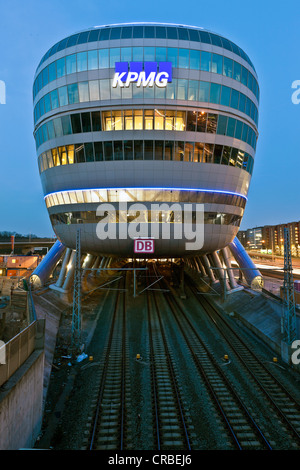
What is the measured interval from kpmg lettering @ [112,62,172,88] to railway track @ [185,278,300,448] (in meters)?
28.0

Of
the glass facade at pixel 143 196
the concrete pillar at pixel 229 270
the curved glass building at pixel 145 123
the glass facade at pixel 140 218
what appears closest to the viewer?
the curved glass building at pixel 145 123

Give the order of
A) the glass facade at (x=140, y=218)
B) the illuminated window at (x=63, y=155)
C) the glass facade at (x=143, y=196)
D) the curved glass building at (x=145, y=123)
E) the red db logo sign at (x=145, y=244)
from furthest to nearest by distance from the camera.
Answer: the illuminated window at (x=63, y=155)
the red db logo sign at (x=145, y=244)
the glass facade at (x=140, y=218)
the glass facade at (x=143, y=196)
the curved glass building at (x=145, y=123)

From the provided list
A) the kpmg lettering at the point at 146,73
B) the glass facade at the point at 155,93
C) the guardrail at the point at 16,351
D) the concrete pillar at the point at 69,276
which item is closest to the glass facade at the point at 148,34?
the kpmg lettering at the point at 146,73

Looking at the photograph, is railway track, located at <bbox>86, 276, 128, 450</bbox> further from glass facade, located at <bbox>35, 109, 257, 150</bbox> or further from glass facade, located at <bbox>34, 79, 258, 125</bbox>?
glass facade, located at <bbox>34, 79, 258, 125</bbox>

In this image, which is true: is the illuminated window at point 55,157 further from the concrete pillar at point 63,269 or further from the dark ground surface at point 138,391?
the dark ground surface at point 138,391

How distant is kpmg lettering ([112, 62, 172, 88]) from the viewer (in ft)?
95.6

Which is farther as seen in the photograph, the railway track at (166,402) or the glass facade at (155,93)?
the glass facade at (155,93)

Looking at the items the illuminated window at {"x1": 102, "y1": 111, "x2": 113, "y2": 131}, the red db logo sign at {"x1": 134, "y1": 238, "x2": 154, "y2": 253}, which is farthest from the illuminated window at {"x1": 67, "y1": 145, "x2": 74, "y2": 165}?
the red db logo sign at {"x1": 134, "y1": 238, "x2": 154, "y2": 253}

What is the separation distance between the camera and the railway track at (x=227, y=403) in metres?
13.0

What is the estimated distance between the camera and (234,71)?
32688 mm

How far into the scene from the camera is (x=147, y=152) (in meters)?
31.0

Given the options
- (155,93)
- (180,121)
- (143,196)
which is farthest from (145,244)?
(155,93)

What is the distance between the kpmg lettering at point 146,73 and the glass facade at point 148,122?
2.82 metres
